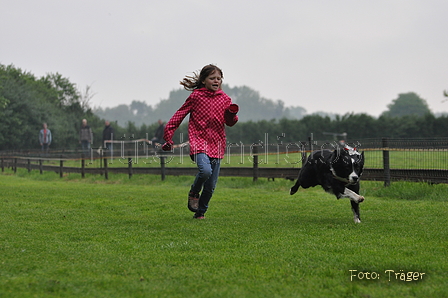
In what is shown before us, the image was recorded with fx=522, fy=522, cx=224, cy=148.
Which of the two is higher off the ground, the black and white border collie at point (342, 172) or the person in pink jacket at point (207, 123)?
the person in pink jacket at point (207, 123)

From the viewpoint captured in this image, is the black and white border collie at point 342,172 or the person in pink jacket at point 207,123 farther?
the black and white border collie at point 342,172

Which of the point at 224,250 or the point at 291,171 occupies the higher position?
the point at 291,171

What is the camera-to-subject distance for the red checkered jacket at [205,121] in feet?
26.8

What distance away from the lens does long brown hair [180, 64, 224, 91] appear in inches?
327

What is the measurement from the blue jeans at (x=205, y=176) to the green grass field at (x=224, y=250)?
1.26 feet

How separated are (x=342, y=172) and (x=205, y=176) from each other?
2240mm

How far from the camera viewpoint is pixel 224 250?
5891mm

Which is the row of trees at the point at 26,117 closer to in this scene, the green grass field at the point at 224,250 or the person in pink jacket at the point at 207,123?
the green grass field at the point at 224,250

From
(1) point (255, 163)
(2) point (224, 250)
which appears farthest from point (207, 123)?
(1) point (255, 163)

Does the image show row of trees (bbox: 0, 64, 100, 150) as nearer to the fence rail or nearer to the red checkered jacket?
the fence rail

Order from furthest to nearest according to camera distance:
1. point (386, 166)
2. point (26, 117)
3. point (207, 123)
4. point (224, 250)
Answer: point (26, 117)
point (386, 166)
point (207, 123)
point (224, 250)

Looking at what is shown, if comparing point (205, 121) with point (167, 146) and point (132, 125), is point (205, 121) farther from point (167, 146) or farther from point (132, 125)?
point (132, 125)

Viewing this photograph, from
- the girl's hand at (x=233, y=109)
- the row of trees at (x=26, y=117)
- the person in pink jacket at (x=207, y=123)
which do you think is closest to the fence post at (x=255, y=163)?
the person in pink jacket at (x=207, y=123)

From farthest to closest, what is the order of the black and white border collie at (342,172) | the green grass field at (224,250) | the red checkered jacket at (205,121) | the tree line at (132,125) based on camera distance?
the tree line at (132,125), the black and white border collie at (342,172), the red checkered jacket at (205,121), the green grass field at (224,250)
